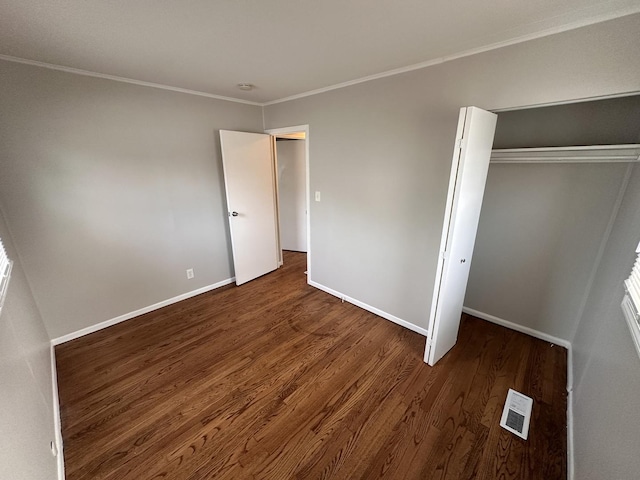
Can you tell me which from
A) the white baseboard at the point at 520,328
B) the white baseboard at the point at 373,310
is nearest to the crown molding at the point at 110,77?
the white baseboard at the point at 373,310

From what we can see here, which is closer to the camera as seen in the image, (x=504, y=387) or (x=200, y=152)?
(x=504, y=387)

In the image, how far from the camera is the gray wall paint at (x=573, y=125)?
176cm

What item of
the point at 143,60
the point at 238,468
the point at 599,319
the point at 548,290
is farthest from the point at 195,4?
the point at 548,290

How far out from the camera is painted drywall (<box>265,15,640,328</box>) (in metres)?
1.38

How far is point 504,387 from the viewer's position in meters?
1.85

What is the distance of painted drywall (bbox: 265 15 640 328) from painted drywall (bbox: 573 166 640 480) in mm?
837

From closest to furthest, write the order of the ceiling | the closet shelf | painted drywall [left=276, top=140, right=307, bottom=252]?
the ceiling, the closet shelf, painted drywall [left=276, top=140, right=307, bottom=252]

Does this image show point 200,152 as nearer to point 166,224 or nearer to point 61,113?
point 166,224

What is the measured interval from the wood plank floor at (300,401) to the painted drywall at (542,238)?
12.5 inches

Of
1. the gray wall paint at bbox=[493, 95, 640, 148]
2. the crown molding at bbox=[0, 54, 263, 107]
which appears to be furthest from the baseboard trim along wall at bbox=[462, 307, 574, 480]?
the crown molding at bbox=[0, 54, 263, 107]

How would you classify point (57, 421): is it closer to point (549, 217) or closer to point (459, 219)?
point (459, 219)

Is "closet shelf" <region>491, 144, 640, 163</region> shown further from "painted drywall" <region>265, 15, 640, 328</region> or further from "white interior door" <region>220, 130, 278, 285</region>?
"white interior door" <region>220, 130, 278, 285</region>

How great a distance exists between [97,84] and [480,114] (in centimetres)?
301

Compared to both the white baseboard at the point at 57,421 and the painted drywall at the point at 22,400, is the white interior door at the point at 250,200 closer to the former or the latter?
the white baseboard at the point at 57,421
